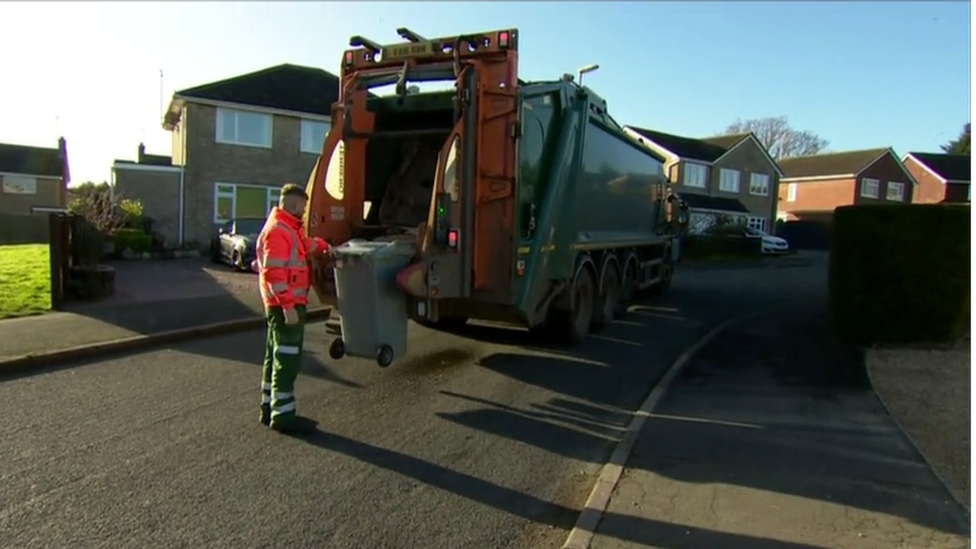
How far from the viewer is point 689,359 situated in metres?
8.27

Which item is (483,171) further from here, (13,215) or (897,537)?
(13,215)

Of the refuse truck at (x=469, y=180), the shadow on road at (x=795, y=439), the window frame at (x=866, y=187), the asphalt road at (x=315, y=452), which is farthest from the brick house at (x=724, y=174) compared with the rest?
the asphalt road at (x=315, y=452)

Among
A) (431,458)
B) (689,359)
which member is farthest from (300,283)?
(689,359)

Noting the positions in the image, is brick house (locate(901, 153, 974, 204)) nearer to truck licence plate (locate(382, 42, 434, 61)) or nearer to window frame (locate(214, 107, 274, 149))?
window frame (locate(214, 107, 274, 149))

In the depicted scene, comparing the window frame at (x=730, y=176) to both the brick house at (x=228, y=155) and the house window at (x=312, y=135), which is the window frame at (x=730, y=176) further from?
the house window at (x=312, y=135)

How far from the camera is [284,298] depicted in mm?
5055

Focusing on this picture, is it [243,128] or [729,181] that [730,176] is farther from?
[243,128]

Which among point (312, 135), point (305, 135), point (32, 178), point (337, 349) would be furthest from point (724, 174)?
point (337, 349)

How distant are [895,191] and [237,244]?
52.4m

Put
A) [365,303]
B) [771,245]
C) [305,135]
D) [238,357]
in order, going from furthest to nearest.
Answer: [771,245] → [305,135] → [238,357] → [365,303]

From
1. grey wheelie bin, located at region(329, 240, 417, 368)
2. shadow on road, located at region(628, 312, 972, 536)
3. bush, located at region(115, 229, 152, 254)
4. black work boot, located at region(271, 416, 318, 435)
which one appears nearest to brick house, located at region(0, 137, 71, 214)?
bush, located at region(115, 229, 152, 254)

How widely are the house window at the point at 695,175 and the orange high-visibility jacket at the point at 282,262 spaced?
3909 cm

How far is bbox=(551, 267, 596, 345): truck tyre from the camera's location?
8.67 m

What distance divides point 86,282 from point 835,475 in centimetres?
1024
